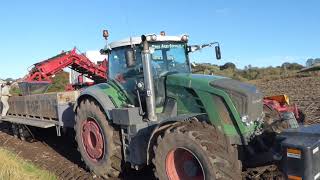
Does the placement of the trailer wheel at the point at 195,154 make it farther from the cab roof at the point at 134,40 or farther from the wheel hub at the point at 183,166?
the cab roof at the point at 134,40

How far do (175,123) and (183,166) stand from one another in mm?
586

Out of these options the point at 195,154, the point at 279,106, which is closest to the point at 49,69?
the point at 279,106

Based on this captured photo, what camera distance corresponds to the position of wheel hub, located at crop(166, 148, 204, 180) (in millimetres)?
5797

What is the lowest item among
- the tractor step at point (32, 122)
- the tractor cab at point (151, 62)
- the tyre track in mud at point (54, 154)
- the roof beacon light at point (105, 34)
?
the tyre track in mud at point (54, 154)

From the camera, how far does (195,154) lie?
5.60 metres

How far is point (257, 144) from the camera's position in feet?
20.3

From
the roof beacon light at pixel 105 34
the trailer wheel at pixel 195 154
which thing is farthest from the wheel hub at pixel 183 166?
the roof beacon light at pixel 105 34

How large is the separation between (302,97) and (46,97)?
10.6 meters

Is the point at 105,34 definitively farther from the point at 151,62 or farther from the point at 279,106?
the point at 279,106

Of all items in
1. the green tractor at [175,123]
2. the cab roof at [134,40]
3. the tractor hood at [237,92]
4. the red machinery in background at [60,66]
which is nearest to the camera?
the green tractor at [175,123]

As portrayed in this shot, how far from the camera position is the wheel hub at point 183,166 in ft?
19.0

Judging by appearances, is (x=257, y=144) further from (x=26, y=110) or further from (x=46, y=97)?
(x=26, y=110)

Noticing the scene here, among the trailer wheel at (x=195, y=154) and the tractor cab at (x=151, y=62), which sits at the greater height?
the tractor cab at (x=151, y=62)

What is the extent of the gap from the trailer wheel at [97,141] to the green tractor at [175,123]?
17mm
